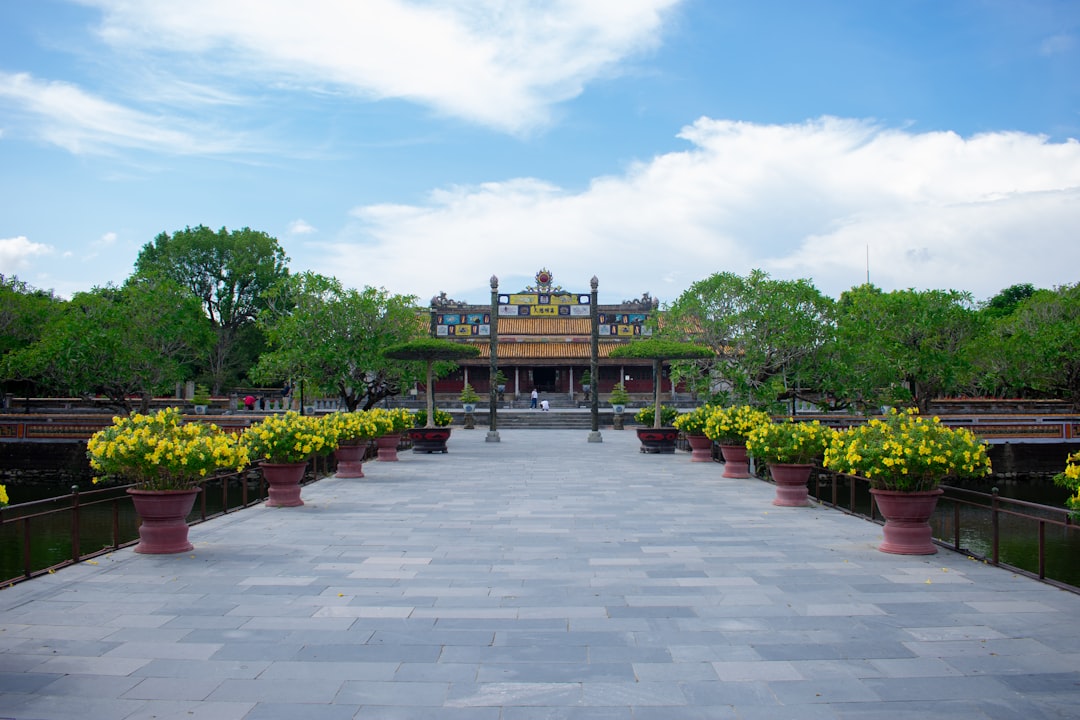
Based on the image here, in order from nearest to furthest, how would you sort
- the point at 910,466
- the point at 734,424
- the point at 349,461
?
1. the point at 910,466
2. the point at 734,424
3. the point at 349,461

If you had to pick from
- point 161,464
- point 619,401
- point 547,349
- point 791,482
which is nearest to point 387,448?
point 791,482

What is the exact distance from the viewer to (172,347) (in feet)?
92.9

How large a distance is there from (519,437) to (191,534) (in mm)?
20132

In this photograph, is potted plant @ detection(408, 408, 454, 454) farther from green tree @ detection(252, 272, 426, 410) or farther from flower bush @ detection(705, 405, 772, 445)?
flower bush @ detection(705, 405, 772, 445)

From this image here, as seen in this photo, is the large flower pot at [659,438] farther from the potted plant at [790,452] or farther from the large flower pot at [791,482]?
the large flower pot at [791,482]

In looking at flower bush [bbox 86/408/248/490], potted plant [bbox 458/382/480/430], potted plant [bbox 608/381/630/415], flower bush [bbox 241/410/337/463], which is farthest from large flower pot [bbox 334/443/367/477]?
potted plant [bbox 608/381/630/415]

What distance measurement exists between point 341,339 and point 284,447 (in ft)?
39.9

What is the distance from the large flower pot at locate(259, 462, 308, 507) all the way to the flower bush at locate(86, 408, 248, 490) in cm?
281

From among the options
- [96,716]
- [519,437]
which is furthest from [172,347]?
[96,716]

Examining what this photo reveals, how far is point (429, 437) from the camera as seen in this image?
68.0ft

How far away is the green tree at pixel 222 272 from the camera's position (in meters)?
45.4

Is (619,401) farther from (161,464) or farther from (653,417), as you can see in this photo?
(161,464)

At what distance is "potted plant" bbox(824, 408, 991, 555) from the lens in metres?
7.52

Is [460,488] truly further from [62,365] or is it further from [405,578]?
[62,365]
